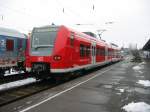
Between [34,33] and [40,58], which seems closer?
[40,58]

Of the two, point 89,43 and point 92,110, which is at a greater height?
point 89,43

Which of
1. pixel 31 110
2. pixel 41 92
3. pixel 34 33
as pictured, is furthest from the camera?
pixel 34 33

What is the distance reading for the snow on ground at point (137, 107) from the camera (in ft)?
26.5

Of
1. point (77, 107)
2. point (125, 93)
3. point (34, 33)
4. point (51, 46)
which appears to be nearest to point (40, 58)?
point (51, 46)

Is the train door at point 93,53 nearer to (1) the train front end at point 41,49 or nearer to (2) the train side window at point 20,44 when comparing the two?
(2) the train side window at point 20,44

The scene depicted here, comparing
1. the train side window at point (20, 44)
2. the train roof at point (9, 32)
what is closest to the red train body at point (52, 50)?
the train roof at point (9, 32)

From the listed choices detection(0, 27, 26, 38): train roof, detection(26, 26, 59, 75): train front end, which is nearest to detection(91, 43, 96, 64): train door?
detection(0, 27, 26, 38): train roof

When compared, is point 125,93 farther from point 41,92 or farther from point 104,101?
point 41,92

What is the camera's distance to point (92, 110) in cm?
799

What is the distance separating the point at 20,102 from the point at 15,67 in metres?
9.70

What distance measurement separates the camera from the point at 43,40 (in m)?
13.9

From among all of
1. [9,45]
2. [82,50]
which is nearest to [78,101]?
[82,50]

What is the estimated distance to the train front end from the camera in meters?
13.3

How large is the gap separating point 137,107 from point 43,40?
698 cm
